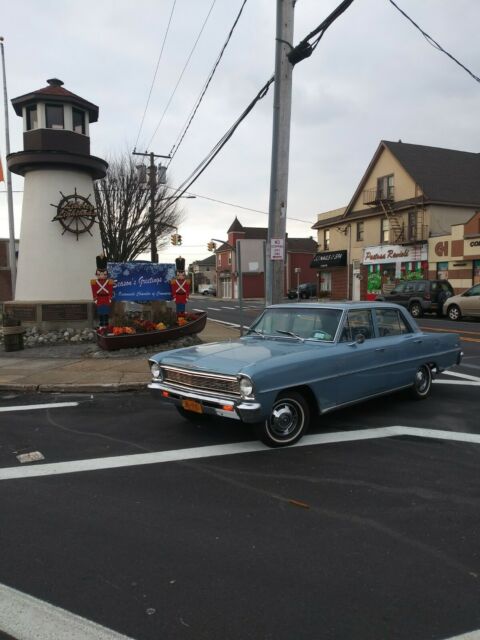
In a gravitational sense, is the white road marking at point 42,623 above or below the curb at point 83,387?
below

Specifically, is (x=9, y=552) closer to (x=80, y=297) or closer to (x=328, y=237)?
(x=80, y=297)

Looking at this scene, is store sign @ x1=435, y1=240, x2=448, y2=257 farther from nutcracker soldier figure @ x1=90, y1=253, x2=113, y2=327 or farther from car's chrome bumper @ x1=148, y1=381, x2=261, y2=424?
car's chrome bumper @ x1=148, y1=381, x2=261, y2=424

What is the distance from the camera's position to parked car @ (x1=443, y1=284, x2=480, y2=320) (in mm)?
20312

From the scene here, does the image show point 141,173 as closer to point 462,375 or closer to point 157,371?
point 462,375

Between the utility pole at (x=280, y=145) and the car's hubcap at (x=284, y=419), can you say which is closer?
the car's hubcap at (x=284, y=419)

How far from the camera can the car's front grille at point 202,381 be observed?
511 centimetres

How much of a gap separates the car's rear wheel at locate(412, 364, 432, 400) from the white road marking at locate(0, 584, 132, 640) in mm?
5648

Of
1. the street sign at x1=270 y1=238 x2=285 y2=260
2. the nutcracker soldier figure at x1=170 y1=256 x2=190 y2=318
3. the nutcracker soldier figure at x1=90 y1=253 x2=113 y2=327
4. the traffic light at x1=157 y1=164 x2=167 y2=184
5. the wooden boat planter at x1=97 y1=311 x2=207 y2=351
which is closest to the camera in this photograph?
the street sign at x1=270 y1=238 x2=285 y2=260

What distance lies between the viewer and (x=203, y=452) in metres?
5.28

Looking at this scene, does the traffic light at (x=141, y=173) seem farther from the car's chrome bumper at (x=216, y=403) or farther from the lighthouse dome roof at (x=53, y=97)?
the car's chrome bumper at (x=216, y=403)

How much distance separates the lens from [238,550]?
3324 mm

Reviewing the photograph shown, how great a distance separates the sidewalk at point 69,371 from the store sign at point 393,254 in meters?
24.7

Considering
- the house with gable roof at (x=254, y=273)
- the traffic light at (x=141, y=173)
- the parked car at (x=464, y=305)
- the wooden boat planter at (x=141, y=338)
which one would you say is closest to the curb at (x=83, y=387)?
the wooden boat planter at (x=141, y=338)

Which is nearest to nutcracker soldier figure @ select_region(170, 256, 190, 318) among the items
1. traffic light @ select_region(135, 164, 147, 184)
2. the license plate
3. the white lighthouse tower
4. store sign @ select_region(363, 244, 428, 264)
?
the white lighthouse tower
